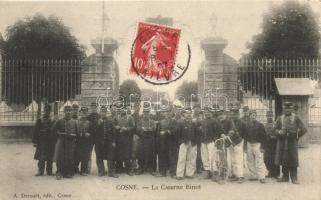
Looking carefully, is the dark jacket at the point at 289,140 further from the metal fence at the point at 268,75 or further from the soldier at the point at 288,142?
the metal fence at the point at 268,75

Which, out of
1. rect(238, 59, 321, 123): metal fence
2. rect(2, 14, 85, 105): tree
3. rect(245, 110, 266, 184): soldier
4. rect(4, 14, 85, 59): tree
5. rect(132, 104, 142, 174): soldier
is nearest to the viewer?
rect(245, 110, 266, 184): soldier

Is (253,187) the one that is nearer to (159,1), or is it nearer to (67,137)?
(67,137)

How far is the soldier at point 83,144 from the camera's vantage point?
8734 millimetres

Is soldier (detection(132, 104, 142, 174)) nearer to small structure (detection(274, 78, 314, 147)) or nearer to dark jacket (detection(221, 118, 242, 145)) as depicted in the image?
dark jacket (detection(221, 118, 242, 145))

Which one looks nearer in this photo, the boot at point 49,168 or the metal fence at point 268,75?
the boot at point 49,168

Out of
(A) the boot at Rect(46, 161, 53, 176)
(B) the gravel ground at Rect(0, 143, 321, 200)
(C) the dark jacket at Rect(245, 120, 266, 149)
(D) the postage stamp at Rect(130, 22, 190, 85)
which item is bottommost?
(B) the gravel ground at Rect(0, 143, 321, 200)

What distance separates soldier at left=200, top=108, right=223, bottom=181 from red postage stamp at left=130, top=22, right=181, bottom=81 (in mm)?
2240

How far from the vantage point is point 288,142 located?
26.8 ft

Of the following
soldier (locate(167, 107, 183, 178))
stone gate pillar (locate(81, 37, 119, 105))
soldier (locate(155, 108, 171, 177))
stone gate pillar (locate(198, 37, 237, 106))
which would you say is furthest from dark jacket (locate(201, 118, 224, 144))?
stone gate pillar (locate(81, 37, 119, 105))

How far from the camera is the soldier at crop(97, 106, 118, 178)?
28.6ft

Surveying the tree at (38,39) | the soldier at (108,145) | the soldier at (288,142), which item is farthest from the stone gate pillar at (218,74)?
the tree at (38,39)

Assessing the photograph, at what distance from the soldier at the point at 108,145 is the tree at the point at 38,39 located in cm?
693

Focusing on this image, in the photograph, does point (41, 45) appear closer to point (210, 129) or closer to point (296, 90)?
point (210, 129)

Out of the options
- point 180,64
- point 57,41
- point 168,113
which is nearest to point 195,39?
point 180,64
